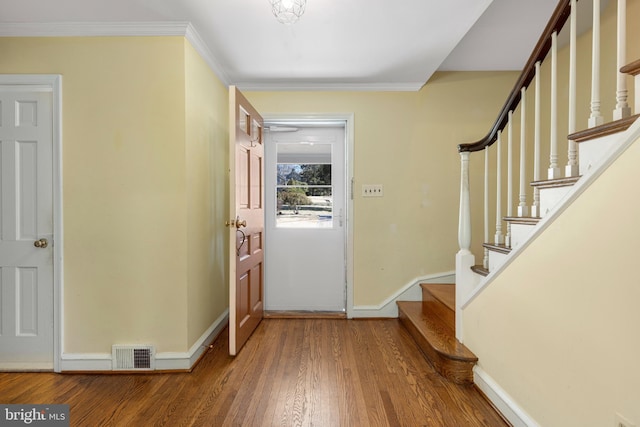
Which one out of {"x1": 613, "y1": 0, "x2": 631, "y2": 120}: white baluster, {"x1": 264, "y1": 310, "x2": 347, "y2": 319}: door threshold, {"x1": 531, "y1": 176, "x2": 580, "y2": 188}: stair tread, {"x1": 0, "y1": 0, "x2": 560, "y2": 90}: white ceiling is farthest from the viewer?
{"x1": 264, "y1": 310, "x2": 347, "y2": 319}: door threshold

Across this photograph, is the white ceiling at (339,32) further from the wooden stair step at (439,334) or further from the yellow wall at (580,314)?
the wooden stair step at (439,334)

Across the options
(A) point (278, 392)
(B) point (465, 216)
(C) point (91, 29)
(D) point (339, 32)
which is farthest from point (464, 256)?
(C) point (91, 29)

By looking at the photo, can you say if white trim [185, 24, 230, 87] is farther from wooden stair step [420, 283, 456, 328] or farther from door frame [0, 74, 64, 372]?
wooden stair step [420, 283, 456, 328]

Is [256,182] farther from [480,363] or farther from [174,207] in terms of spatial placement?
[480,363]

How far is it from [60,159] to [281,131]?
195 cm

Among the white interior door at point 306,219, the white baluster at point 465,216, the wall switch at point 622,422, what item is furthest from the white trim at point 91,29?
the wall switch at point 622,422

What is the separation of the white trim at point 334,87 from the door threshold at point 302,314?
7.31 ft

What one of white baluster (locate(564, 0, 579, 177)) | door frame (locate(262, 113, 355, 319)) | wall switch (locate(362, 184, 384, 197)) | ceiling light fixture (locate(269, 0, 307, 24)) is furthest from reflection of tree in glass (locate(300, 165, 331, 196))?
white baluster (locate(564, 0, 579, 177))

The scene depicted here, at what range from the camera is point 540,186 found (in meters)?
1.60

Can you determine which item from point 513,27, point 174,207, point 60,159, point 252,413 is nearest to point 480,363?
point 252,413

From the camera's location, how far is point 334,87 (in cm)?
321

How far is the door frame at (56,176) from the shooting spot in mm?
2189

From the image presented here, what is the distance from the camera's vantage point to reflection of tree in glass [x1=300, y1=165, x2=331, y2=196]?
358 centimetres

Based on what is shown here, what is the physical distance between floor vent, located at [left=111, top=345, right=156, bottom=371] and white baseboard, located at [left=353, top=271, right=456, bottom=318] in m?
1.81
